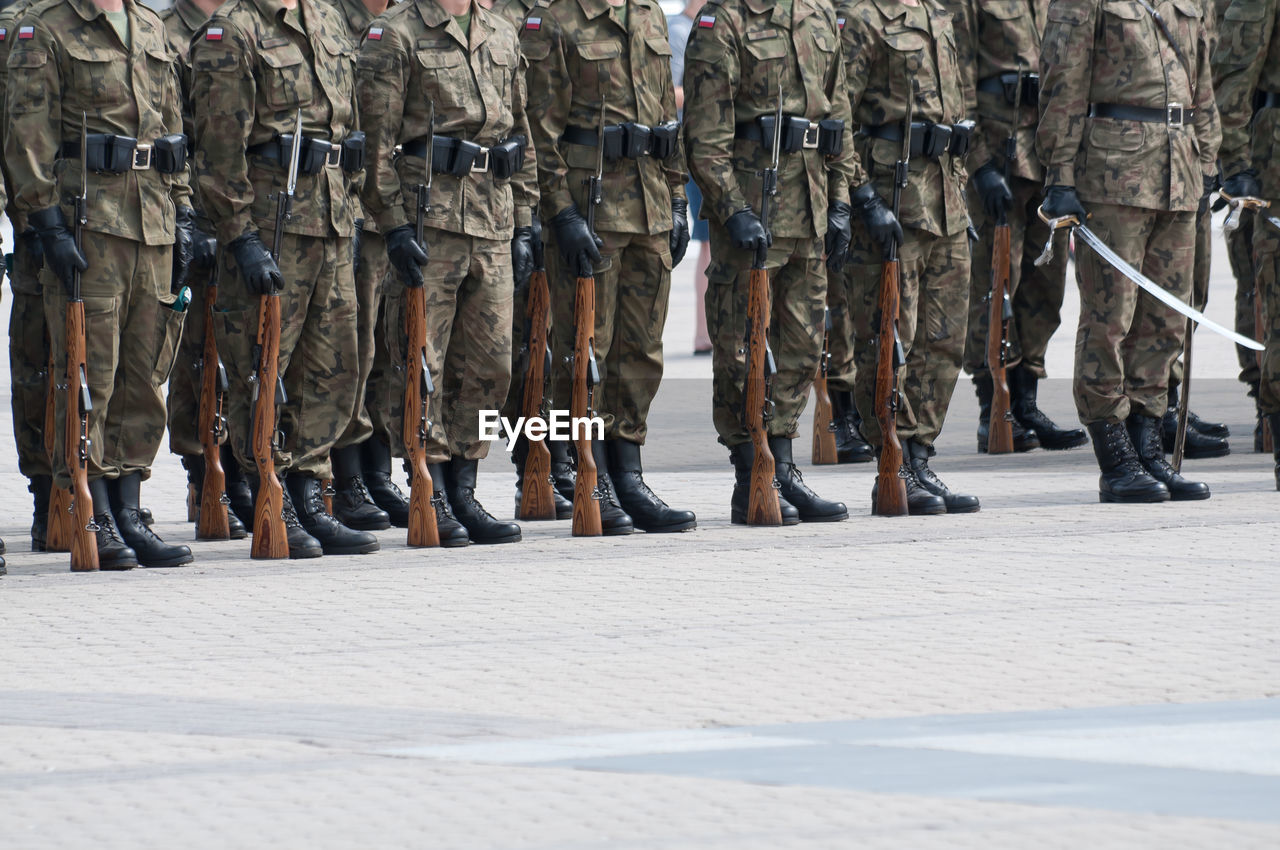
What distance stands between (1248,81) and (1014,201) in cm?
182

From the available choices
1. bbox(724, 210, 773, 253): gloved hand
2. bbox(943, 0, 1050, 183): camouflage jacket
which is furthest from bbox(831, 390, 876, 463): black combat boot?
bbox(724, 210, 773, 253): gloved hand

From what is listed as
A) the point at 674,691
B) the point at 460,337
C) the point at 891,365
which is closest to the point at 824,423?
the point at 891,365

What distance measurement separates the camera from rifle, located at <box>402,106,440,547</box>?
8742 millimetres

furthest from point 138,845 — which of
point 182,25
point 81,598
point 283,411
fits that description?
point 182,25

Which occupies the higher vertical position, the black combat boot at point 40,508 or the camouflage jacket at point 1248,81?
the camouflage jacket at point 1248,81

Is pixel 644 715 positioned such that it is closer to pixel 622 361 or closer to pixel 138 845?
pixel 138 845

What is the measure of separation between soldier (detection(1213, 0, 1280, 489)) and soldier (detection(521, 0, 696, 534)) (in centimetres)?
268

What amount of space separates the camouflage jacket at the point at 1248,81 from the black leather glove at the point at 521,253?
3345 millimetres

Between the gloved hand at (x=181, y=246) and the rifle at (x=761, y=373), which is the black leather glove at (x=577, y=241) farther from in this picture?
the gloved hand at (x=181, y=246)

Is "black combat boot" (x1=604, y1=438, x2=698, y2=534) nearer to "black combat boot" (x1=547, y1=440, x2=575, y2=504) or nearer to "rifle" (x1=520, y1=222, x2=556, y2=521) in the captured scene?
"rifle" (x1=520, y1=222, x2=556, y2=521)

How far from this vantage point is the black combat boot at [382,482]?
32.7 ft

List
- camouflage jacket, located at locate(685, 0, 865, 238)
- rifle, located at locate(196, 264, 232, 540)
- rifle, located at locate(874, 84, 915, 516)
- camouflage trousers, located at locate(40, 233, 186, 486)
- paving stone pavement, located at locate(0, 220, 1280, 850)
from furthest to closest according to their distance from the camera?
rifle, located at locate(874, 84, 915, 516) < rifle, located at locate(196, 264, 232, 540) < camouflage jacket, located at locate(685, 0, 865, 238) < camouflage trousers, located at locate(40, 233, 186, 486) < paving stone pavement, located at locate(0, 220, 1280, 850)

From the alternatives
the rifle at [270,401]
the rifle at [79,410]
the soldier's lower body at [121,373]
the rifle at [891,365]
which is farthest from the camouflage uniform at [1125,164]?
the rifle at [79,410]

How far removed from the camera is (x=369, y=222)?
957 cm
